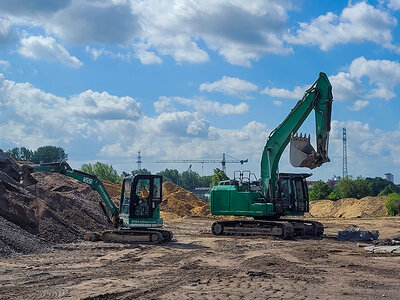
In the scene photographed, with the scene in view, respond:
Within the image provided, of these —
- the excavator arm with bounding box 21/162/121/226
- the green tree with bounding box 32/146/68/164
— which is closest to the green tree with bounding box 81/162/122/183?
the green tree with bounding box 32/146/68/164

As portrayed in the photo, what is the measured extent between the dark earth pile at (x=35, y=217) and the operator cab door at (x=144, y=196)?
8.20 ft

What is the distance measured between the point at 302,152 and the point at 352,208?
94.3 ft

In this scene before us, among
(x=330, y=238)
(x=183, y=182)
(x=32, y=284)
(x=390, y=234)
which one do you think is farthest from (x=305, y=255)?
(x=183, y=182)

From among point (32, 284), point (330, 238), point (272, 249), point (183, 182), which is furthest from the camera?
point (183, 182)

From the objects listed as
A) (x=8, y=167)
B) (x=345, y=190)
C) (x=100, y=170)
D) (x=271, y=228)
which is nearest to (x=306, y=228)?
(x=271, y=228)

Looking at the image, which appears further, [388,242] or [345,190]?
[345,190]

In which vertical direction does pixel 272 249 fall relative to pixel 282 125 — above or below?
below

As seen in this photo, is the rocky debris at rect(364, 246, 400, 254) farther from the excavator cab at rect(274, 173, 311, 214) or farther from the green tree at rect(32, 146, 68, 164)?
the green tree at rect(32, 146, 68, 164)

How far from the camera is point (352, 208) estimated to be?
48750 millimetres

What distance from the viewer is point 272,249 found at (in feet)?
59.4

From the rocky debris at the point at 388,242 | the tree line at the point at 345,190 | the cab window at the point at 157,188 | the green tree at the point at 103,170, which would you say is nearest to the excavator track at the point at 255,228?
the rocky debris at the point at 388,242

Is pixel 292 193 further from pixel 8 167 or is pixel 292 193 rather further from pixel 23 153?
pixel 23 153

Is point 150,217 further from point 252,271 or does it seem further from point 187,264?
point 252,271

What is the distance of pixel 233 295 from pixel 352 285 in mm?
2804
